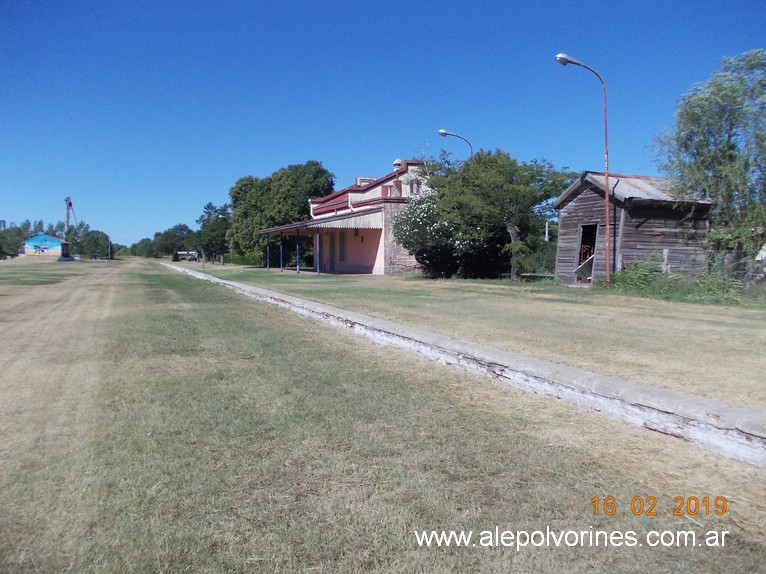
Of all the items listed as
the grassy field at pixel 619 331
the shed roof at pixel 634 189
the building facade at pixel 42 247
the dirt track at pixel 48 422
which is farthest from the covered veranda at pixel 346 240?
the building facade at pixel 42 247

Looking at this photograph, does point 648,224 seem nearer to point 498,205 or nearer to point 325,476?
point 498,205

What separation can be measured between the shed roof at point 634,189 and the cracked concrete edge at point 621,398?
1256cm

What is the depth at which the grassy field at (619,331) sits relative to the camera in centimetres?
562

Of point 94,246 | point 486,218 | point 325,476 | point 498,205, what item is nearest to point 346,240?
point 486,218

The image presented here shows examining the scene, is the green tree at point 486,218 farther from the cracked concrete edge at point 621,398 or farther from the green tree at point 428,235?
the cracked concrete edge at point 621,398

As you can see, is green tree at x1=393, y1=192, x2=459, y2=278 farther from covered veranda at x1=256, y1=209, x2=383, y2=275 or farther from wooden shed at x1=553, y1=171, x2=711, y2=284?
wooden shed at x1=553, y1=171, x2=711, y2=284

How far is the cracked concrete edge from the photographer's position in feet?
12.5

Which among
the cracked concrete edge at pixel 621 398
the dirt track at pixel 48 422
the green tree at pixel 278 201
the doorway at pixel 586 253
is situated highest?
the green tree at pixel 278 201

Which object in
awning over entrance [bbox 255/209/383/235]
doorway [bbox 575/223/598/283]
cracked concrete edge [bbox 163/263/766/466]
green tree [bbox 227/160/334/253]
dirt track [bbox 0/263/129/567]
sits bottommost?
dirt track [bbox 0/263/129/567]

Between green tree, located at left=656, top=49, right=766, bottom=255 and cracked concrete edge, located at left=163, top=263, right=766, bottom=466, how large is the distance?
13.6 metres

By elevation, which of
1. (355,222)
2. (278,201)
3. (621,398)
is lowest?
(621,398)
